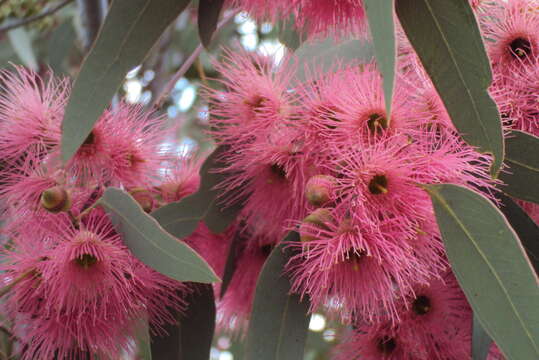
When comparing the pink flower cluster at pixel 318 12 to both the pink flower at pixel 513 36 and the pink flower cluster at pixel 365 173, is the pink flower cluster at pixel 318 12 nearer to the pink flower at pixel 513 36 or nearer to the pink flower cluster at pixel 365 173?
the pink flower cluster at pixel 365 173

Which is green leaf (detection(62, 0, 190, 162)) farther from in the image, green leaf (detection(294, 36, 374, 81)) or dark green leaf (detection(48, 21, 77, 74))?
dark green leaf (detection(48, 21, 77, 74))

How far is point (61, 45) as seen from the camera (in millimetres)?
2604

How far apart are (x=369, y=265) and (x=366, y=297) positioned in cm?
7

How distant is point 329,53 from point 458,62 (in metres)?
0.48

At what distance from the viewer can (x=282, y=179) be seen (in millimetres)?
1495

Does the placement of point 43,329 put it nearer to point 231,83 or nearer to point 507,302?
point 231,83

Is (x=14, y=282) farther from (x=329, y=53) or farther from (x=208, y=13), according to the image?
(x=329, y=53)

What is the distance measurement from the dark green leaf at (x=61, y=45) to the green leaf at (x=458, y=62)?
5.37ft

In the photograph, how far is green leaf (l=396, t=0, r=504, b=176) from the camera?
1200mm

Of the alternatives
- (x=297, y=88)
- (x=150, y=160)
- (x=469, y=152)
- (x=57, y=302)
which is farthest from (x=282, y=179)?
(x=57, y=302)

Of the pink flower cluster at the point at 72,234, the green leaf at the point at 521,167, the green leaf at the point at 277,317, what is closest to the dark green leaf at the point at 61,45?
the pink flower cluster at the point at 72,234

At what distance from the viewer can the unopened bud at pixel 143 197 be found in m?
1.55

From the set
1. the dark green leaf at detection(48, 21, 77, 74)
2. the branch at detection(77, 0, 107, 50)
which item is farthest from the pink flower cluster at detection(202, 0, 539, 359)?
the dark green leaf at detection(48, 21, 77, 74)

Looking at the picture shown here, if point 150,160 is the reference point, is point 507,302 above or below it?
below
